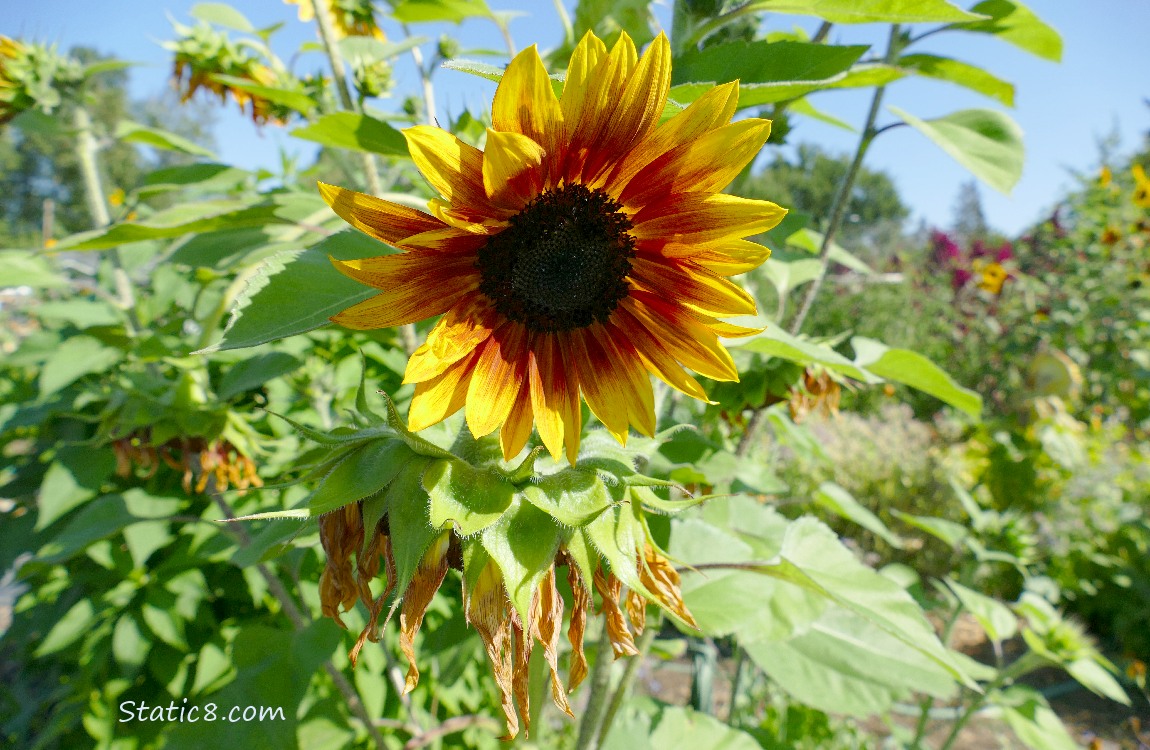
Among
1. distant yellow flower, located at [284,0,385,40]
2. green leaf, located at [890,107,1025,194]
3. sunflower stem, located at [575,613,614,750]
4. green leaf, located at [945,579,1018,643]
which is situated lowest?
green leaf, located at [945,579,1018,643]

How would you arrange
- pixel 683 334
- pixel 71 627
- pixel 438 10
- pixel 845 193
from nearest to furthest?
1. pixel 683 334
2. pixel 438 10
3. pixel 845 193
4. pixel 71 627

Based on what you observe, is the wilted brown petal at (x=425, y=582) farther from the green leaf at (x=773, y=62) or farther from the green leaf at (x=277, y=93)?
the green leaf at (x=277, y=93)

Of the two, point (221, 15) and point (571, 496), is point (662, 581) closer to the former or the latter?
point (571, 496)

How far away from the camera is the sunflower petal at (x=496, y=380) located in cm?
51

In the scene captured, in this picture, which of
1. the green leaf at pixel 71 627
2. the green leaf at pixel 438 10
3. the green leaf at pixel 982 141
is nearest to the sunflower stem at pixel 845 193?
the green leaf at pixel 982 141

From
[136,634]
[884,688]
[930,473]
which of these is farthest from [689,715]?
[930,473]

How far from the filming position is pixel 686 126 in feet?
1.54

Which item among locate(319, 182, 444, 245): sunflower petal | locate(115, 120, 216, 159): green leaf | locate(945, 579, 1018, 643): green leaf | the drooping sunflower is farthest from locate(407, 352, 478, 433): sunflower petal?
locate(945, 579, 1018, 643): green leaf

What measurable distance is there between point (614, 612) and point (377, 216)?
369mm

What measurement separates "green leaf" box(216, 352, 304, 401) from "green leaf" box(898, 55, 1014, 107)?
2.95 feet

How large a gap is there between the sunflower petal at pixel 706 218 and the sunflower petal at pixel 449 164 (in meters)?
Answer: 0.14

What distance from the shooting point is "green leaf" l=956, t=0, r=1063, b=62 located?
0.76 metres

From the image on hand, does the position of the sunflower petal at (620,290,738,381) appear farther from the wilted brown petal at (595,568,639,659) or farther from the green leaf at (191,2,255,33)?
the green leaf at (191,2,255,33)

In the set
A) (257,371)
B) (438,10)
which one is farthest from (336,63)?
(257,371)
